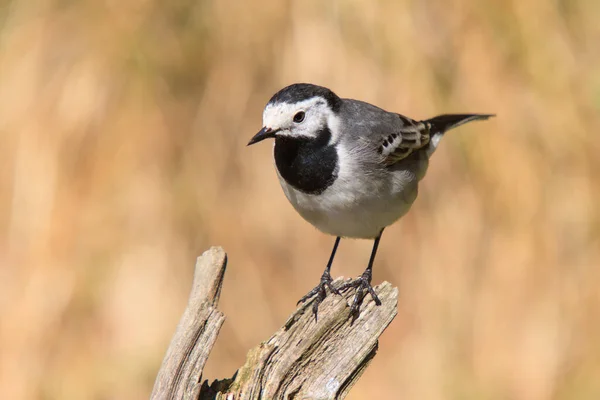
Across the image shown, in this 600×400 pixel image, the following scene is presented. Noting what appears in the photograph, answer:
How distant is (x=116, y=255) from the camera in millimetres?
7332

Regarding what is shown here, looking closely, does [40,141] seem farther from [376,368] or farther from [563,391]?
[563,391]

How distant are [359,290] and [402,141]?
1.16 meters

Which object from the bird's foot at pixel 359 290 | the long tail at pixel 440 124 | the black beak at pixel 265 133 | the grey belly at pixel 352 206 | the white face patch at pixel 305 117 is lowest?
the bird's foot at pixel 359 290

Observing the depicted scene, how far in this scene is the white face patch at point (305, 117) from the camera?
409cm

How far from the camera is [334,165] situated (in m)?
4.23

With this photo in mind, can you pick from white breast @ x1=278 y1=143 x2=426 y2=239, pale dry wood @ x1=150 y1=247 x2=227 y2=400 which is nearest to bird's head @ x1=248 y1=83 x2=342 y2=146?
white breast @ x1=278 y1=143 x2=426 y2=239

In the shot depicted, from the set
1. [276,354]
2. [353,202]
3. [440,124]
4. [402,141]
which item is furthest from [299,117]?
[440,124]

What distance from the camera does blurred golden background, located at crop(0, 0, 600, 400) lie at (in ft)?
23.8

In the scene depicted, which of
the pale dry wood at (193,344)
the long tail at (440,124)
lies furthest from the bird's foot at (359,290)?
the long tail at (440,124)

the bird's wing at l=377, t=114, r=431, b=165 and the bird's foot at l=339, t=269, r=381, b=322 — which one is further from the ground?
the bird's wing at l=377, t=114, r=431, b=165

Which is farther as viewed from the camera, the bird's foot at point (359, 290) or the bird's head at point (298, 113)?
the bird's head at point (298, 113)

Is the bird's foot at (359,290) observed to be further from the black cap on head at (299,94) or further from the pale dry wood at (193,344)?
the black cap on head at (299,94)

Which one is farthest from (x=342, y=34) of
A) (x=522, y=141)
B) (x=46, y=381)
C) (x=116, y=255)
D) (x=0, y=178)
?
(x=46, y=381)

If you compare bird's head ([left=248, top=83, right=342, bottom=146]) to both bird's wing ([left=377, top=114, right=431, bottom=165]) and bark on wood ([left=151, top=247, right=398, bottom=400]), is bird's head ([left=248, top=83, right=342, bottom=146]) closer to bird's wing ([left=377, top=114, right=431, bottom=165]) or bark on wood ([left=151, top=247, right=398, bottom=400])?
bird's wing ([left=377, top=114, right=431, bottom=165])
